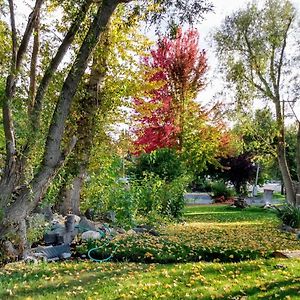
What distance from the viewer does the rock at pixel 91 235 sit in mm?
8111

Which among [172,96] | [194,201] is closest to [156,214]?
[172,96]

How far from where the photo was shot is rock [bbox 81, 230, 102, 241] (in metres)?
8.11

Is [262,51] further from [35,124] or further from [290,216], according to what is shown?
[35,124]

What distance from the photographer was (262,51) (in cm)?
1625

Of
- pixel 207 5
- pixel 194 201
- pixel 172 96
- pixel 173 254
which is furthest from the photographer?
pixel 194 201

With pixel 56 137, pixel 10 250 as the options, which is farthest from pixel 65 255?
pixel 56 137

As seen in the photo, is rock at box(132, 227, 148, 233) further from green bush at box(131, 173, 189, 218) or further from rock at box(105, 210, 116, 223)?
green bush at box(131, 173, 189, 218)

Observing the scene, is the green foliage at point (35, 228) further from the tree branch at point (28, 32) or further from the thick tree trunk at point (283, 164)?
the thick tree trunk at point (283, 164)

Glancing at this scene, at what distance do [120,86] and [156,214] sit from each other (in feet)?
11.9

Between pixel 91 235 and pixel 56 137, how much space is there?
2986 mm

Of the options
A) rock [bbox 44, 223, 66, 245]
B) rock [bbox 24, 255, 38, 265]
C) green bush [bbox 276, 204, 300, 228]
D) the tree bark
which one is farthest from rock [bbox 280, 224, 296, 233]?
the tree bark

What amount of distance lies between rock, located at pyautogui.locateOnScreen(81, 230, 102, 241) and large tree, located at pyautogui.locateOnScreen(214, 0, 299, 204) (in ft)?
31.4

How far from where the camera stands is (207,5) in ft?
21.8

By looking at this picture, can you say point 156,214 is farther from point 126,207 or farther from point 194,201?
point 194,201
